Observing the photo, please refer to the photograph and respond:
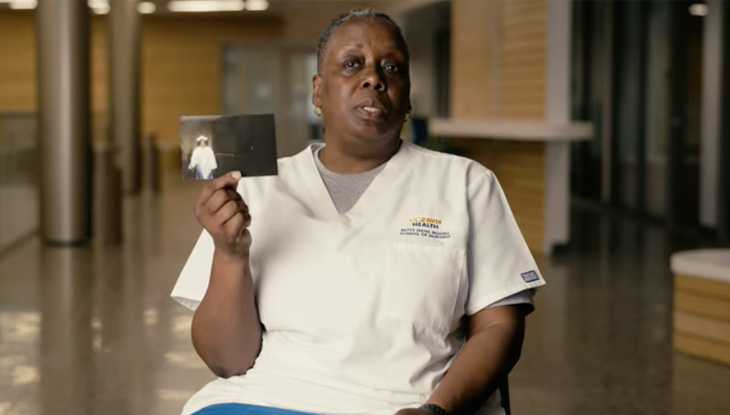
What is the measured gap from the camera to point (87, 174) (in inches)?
406

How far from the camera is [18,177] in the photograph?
1042 cm

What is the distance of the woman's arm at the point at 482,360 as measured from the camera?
2.21 m

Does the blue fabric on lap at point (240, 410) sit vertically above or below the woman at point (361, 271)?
below

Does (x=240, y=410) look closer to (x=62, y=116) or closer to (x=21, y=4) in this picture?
(x=62, y=116)

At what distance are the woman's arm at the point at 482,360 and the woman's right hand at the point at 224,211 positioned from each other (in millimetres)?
500

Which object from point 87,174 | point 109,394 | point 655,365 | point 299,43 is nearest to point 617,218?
point 87,174

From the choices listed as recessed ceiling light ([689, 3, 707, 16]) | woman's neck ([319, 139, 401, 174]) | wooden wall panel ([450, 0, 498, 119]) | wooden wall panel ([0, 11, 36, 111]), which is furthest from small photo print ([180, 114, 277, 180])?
wooden wall panel ([0, 11, 36, 111])

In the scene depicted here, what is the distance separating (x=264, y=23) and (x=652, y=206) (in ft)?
42.1

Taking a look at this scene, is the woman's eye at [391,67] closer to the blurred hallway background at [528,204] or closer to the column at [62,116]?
the blurred hallway background at [528,204]

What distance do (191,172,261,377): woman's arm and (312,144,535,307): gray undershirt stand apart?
254mm

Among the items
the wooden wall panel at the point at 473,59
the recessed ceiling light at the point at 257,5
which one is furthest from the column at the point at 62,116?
the recessed ceiling light at the point at 257,5

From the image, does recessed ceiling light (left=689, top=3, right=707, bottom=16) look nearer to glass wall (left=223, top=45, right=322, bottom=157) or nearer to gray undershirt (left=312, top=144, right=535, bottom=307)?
gray undershirt (left=312, top=144, right=535, bottom=307)

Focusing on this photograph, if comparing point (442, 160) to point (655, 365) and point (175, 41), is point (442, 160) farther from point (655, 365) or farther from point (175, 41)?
point (175, 41)

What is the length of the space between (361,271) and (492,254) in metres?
0.29
